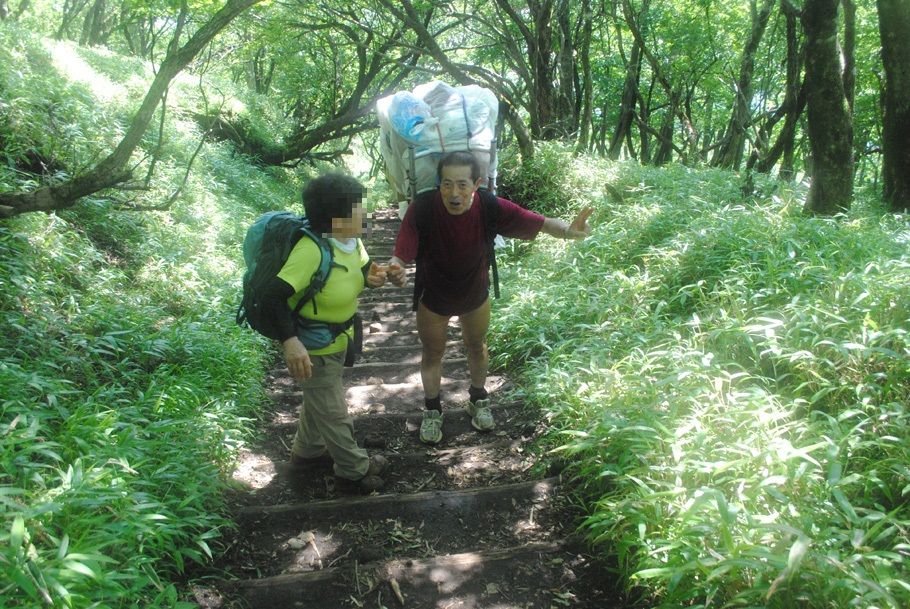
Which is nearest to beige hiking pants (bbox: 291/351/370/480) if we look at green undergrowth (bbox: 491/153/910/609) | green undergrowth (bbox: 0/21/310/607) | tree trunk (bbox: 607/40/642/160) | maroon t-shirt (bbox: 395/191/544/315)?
green undergrowth (bbox: 0/21/310/607)

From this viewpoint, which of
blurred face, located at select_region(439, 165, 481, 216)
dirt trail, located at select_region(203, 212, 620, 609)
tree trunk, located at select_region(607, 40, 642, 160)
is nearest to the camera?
dirt trail, located at select_region(203, 212, 620, 609)

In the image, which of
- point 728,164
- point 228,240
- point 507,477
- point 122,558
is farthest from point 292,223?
point 728,164

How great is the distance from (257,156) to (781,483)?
44.4 ft

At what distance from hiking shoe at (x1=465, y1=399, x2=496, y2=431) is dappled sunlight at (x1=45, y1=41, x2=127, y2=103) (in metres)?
7.83

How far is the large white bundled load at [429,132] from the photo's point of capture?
3541 mm

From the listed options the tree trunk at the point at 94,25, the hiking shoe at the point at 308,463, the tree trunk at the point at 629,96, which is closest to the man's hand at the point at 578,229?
the hiking shoe at the point at 308,463

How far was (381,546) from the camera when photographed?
101 inches

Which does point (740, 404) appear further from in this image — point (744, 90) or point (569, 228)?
point (744, 90)

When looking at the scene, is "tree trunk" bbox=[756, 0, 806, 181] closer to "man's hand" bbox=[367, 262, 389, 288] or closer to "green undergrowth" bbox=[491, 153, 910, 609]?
"green undergrowth" bbox=[491, 153, 910, 609]

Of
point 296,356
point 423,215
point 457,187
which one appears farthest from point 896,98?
point 296,356

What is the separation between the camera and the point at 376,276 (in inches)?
111

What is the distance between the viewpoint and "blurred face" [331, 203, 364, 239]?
2613 millimetres

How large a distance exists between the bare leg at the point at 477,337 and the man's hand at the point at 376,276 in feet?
2.54

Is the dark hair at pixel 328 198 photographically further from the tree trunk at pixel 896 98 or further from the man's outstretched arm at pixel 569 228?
the tree trunk at pixel 896 98
